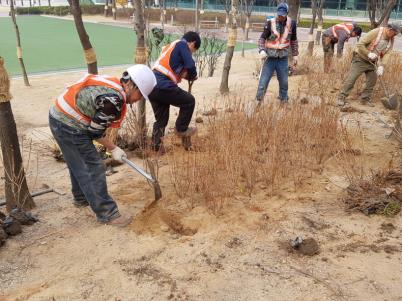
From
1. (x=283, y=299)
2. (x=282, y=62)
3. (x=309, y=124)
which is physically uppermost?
(x=282, y=62)

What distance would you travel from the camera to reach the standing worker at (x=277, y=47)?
18.0 ft

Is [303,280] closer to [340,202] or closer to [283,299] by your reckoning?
[283,299]

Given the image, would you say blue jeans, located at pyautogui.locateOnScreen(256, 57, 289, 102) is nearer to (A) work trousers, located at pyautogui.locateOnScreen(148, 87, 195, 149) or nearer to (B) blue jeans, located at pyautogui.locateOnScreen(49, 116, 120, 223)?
(A) work trousers, located at pyautogui.locateOnScreen(148, 87, 195, 149)

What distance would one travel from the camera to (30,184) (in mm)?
3648

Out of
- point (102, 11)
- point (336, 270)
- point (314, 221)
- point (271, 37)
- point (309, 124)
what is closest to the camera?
point (336, 270)

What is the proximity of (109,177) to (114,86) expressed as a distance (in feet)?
4.49

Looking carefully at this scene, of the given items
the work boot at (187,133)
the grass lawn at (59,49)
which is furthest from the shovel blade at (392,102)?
the grass lawn at (59,49)

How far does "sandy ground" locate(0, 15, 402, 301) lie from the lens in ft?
7.30

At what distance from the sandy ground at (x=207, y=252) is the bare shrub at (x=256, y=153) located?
0.12m

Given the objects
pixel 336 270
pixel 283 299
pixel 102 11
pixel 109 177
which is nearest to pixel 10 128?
pixel 109 177

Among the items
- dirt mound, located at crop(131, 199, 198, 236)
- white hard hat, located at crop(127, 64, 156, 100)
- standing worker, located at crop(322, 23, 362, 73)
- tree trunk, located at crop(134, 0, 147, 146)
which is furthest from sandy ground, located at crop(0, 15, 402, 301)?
standing worker, located at crop(322, 23, 362, 73)

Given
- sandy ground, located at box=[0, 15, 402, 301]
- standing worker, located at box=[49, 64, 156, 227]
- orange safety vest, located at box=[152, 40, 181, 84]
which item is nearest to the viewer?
sandy ground, located at box=[0, 15, 402, 301]

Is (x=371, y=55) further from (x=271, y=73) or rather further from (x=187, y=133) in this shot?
(x=187, y=133)

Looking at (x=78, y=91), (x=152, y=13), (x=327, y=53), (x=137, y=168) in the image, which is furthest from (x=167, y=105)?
(x=152, y=13)
